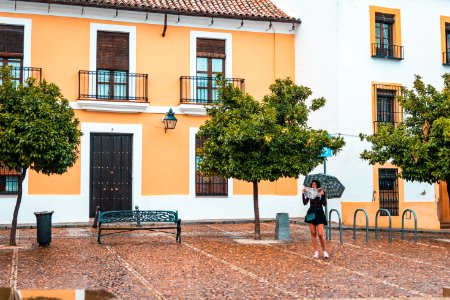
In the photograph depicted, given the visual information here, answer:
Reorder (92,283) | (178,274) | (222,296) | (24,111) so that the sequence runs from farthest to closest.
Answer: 1. (24,111)
2. (178,274)
3. (92,283)
4. (222,296)

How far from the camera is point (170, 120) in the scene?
19.3 meters

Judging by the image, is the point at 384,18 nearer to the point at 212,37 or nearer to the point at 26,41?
the point at 212,37

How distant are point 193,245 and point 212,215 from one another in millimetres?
6537

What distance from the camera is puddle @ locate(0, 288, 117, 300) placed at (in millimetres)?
7105

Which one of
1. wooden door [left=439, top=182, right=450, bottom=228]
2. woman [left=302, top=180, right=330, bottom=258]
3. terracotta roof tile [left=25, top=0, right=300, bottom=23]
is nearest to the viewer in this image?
woman [left=302, top=180, right=330, bottom=258]

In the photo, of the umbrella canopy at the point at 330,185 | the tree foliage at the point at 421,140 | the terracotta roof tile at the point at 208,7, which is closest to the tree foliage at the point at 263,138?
the umbrella canopy at the point at 330,185

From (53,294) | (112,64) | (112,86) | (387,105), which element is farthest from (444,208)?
(53,294)

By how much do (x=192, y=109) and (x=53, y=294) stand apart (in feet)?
41.3

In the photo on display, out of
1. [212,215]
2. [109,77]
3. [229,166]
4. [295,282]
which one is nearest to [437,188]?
[212,215]

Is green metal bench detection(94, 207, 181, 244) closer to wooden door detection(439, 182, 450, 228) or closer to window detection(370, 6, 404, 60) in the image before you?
window detection(370, 6, 404, 60)

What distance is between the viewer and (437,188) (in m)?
20.0

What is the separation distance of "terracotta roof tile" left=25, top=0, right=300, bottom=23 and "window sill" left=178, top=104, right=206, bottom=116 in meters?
2.97

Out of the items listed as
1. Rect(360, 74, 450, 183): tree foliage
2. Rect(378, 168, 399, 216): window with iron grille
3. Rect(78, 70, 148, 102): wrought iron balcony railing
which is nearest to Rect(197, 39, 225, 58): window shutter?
Rect(78, 70, 148, 102): wrought iron balcony railing

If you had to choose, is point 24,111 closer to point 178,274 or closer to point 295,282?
point 178,274
